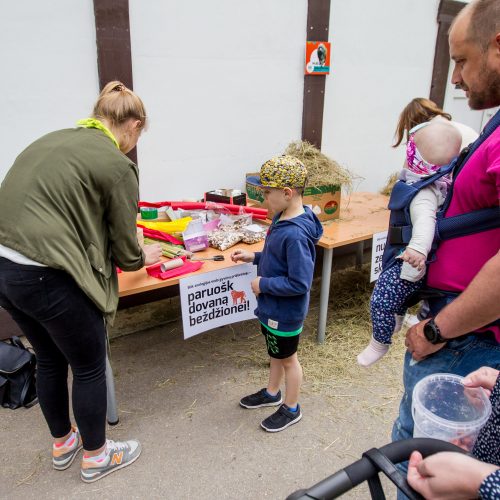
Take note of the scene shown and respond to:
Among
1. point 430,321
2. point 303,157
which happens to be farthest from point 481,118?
point 430,321

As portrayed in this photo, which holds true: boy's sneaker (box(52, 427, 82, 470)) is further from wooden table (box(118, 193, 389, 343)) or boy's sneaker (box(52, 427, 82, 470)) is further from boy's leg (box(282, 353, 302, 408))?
boy's leg (box(282, 353, 302, 408))

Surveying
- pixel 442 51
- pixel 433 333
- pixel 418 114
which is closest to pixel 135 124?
pixel 433 333

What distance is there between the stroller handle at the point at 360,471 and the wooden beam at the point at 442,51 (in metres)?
5.38

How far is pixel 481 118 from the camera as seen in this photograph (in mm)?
6285

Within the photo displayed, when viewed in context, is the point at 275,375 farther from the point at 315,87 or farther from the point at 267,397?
the point at 315,87

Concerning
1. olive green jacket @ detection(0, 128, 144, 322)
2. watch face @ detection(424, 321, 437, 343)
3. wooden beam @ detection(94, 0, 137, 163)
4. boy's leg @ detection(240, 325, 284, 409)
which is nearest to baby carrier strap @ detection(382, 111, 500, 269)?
watch face @ detection(424, 321, 437, 343)

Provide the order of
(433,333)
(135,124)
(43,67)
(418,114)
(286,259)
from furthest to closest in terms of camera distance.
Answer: (418,114)
(43,67)
(286,259)
(135,124)
(433,333)

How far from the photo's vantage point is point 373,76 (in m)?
4.82

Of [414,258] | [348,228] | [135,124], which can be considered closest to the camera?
[414,258]

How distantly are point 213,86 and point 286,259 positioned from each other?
2169 mm

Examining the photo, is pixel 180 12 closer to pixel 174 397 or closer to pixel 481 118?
pixel 174 397

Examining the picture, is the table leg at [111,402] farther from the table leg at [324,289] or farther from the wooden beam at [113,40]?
the wooden beam at [113,40]

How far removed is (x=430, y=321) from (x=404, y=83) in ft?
15.1

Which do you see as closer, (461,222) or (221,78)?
(461,222)
